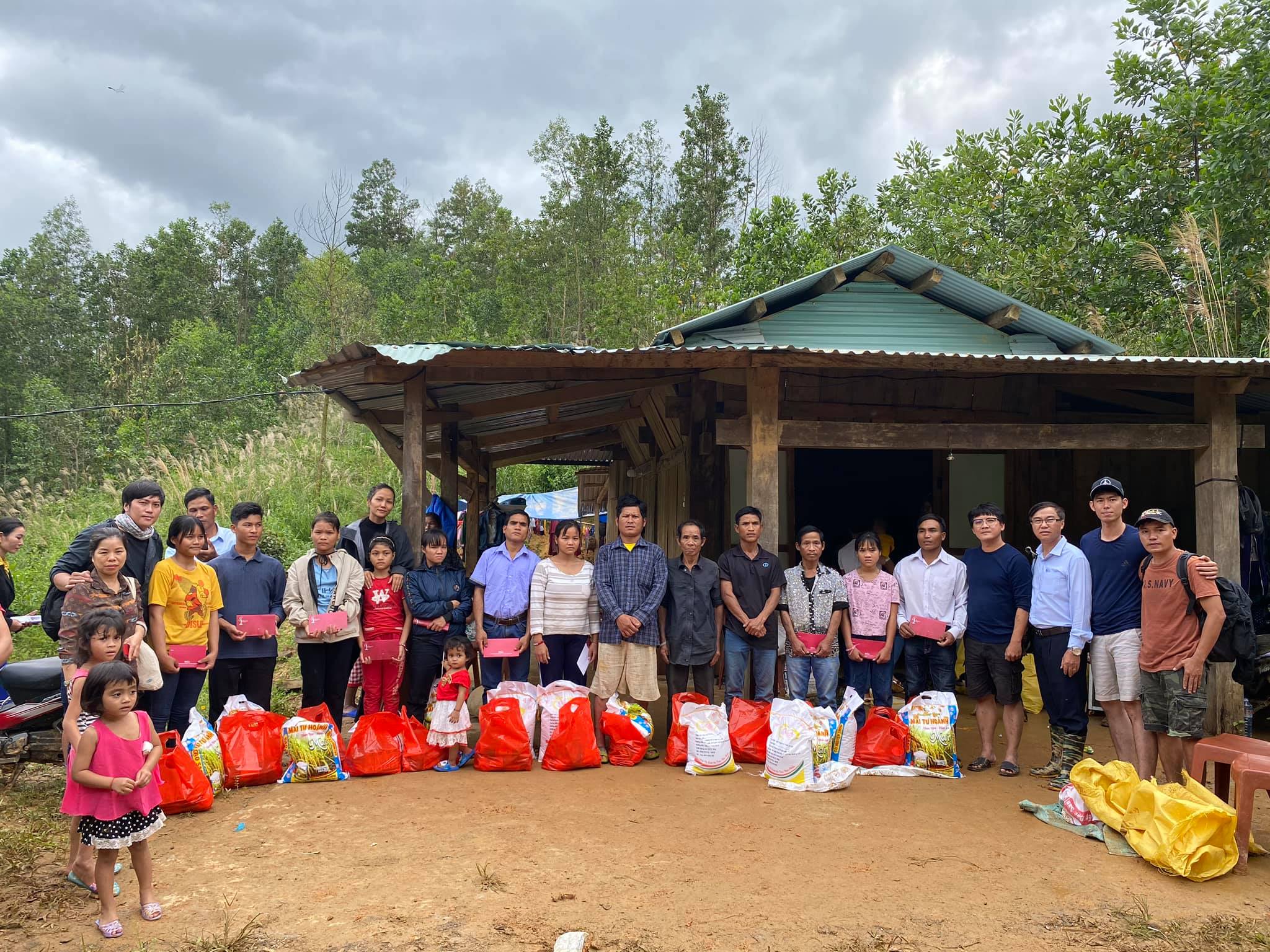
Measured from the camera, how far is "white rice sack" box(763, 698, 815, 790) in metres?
5.22

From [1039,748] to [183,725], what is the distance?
18.1 ft

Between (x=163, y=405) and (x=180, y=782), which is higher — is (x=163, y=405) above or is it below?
above

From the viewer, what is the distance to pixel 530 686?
5.64m

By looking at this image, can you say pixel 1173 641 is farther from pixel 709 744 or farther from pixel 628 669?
pixel 628 669

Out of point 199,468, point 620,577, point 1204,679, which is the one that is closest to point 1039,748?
point 1204,679

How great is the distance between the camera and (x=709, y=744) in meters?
5.43

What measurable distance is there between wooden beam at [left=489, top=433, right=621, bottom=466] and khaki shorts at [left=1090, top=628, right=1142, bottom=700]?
8.47m

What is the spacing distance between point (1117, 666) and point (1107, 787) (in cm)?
73

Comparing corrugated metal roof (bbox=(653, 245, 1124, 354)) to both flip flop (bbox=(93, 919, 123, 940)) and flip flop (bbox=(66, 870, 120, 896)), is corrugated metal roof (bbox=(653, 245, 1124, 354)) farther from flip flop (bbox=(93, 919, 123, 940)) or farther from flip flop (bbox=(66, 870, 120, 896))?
flip flop (bbox=(93, 919, 123, 940))

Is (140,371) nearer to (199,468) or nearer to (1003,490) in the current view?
(199,468)

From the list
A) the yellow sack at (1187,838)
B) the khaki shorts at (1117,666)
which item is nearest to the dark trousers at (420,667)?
the khaki shorts at (1117,666)

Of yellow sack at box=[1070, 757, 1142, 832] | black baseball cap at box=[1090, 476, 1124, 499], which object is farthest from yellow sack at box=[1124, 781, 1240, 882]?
black baseball cap at box=[1090, 476, 1124, 499]

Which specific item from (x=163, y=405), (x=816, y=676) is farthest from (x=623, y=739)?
(x=163, y=405)

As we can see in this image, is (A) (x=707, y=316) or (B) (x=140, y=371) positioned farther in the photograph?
(B) (x=140, y=371)
